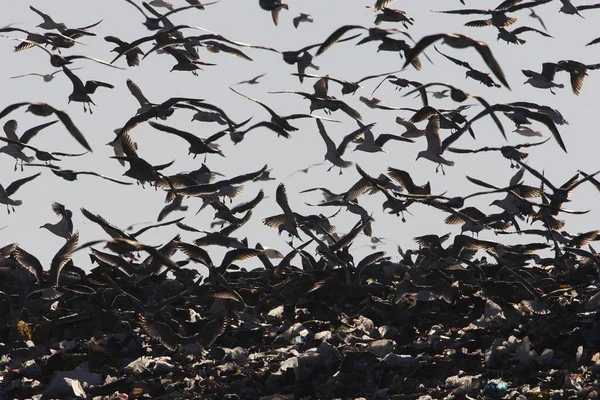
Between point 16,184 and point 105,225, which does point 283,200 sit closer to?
point 105,225

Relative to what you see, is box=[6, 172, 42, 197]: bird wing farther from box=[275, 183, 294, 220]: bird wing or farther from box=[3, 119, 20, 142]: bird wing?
box=[275, 183, 294, 220]: bird wing

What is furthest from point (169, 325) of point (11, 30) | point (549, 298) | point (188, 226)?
point (11, 30)

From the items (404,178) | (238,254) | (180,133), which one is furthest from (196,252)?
(404,178)

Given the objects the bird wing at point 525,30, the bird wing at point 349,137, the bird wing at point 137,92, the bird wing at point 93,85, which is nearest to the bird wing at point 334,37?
the bird wing at point 349,137

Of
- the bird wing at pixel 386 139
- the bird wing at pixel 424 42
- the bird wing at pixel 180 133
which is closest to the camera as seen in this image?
the bird wing at pixel 424 42

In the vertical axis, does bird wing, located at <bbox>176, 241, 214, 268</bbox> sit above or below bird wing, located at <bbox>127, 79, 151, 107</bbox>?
below

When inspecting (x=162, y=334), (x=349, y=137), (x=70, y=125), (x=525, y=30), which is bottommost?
(x=162, y=334)

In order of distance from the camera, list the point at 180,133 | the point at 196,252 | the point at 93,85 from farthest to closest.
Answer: the point at 93,85
the point at 180,133
the point at 196,252

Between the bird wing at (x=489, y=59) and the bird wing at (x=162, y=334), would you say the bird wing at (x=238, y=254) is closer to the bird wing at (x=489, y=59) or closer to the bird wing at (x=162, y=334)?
the bird wing at (x=162, y=334)

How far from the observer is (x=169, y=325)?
52.5 feet

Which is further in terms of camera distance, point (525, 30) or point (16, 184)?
point (525, 30)

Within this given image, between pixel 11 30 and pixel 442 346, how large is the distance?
9435mm

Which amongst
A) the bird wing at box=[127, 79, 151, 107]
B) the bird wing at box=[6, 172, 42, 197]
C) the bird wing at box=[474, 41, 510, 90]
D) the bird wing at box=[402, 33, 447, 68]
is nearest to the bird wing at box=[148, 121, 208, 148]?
the bird wing at box=[127, 79, 151, 107]

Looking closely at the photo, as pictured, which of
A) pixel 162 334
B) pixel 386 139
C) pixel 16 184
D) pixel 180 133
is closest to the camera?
pixel 162 334
